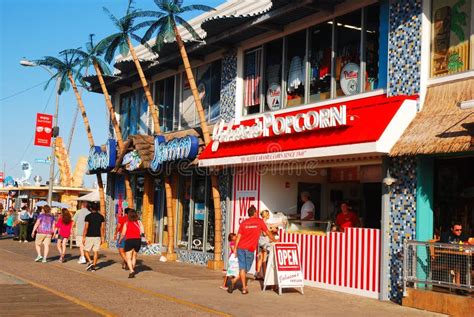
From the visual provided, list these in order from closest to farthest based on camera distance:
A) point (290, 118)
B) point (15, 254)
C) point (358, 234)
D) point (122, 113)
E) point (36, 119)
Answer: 1. point (358, 234)
2. point (290, 118)
3. point (15, 254)
4. point (122, 113)
5. point (36, 119)

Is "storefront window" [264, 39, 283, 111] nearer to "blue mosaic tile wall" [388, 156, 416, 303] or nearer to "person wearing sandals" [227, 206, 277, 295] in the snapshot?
"person wearing sandals" [227, 206, 277, 295]

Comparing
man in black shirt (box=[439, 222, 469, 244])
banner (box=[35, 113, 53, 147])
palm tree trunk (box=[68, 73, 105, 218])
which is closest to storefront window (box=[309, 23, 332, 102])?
man in black shirt (box=[439, 222, 469, 244])

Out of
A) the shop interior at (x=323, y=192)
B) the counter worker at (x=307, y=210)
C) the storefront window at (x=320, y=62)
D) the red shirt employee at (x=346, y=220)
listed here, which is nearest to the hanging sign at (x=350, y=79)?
the storefront window at (x=320, y=62)

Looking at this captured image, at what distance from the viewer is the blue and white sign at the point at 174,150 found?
58.9 ft

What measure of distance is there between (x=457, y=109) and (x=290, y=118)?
403cm

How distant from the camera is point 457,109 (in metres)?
11.3

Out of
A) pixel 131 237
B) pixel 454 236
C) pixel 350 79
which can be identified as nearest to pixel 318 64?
pixel 350 79

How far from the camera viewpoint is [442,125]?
11.1 m

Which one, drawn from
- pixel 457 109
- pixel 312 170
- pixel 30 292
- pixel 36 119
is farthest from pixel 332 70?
pixel 36 119

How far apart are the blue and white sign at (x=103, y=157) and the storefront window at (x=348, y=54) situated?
11.6 metres

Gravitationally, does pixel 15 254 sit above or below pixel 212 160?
below

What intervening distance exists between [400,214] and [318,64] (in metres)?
4.87

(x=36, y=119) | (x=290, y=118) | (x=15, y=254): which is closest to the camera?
(x=290, y=118)

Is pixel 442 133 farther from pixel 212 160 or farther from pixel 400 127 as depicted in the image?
pixel 212 160
